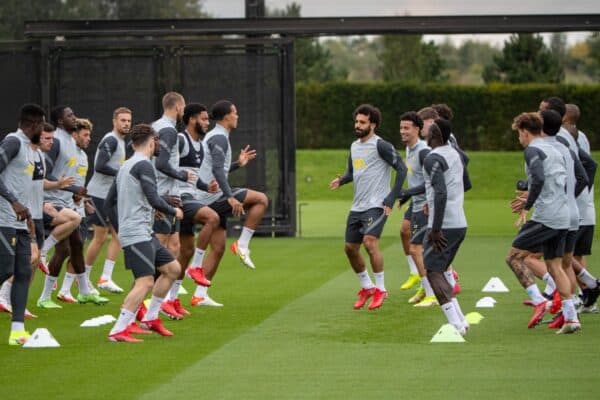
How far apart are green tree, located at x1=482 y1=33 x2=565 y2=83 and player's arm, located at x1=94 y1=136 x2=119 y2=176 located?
38.2 meters

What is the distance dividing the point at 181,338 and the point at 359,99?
121 feet

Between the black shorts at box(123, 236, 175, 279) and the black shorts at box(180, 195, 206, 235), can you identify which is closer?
the black shorts at box(123, 236, 175, 279)

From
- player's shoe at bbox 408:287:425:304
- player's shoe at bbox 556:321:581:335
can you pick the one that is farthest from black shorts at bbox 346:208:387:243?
player's shoe at bbox 556:321:581:335

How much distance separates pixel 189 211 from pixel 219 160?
66 centimetres

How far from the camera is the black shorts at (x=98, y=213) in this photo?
57.9ft

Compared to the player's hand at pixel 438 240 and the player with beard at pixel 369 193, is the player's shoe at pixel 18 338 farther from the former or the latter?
the player with beard at pixel 369 193

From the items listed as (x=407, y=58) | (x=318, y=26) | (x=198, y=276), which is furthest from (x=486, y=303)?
(x=407, y=58)

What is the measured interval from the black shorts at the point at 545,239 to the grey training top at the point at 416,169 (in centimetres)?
282

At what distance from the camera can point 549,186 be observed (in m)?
13.3

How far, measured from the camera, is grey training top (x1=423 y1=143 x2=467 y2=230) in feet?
42.0

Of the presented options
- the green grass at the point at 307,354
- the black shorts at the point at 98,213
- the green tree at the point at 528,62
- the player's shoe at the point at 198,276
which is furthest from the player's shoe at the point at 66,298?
the green tree at the point at 528,62

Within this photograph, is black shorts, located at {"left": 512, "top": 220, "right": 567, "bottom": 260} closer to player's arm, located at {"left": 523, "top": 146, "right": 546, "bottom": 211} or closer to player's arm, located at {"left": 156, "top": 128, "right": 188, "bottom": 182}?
player's arm, located at {"left": 523, "top": 146, "right": 546, "bottom": 211}

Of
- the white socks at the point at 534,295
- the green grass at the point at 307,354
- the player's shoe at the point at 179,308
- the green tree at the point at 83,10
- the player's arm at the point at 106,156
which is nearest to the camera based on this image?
the green grass at the point at 307,354

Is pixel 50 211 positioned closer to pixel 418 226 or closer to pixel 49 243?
pixel 49 243
